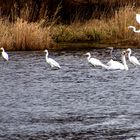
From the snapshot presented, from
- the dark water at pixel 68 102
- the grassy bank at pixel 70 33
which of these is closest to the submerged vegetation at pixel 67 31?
the grassy bank at pixel 70 33

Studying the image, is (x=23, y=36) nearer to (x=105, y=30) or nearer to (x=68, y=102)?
(x=105, y=30)

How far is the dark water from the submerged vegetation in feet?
6.38

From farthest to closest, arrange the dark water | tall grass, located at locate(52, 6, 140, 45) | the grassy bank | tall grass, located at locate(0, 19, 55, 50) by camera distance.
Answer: tall grass, located at locate(52, 6, 140, 45)
the grassy bank
tall grass, located at locate(0, 19, 55, 50)
the dark water

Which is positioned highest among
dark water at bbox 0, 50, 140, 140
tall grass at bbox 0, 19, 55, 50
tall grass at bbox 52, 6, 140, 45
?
tall grass at bbox 52, 6, 140, 45

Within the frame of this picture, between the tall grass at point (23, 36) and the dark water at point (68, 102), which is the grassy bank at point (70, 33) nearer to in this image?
the tall grass at point (23, 36)

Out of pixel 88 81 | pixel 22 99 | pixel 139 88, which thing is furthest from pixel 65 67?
pixel 22 99

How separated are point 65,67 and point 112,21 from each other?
6553mm

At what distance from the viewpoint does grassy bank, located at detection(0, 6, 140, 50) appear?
2280cm

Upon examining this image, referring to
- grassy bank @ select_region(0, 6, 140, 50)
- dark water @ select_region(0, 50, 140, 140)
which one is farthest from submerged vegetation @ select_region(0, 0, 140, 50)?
dark water @ select_region(0, 50, 140, 140)

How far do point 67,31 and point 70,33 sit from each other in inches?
7.8

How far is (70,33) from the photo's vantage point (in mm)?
26953

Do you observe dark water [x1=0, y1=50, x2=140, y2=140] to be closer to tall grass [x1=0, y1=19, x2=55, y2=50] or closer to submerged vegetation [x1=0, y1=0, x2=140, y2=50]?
tall grass [x1=0, y1=19, x2=55, y2=50]

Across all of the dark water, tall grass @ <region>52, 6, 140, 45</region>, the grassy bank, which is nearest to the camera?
the dark water

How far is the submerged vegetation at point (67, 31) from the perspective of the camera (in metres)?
22.8
